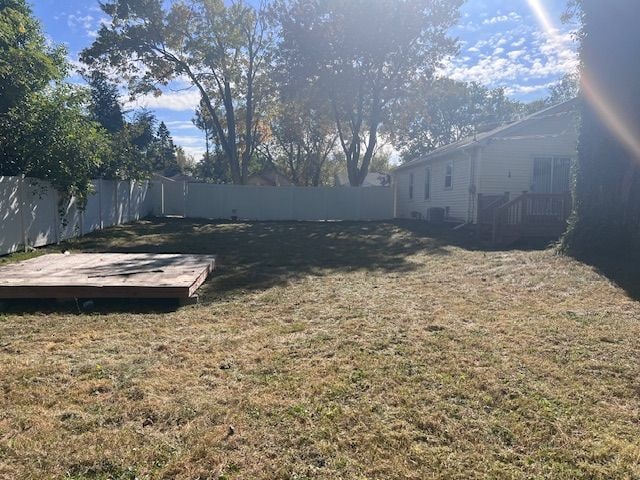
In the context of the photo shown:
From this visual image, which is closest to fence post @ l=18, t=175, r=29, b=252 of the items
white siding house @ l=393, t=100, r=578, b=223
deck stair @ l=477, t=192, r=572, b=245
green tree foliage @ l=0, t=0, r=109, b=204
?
green tree foliage @ l=0, t=0, r=109, b=204

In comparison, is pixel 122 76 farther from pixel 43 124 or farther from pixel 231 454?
pixel 231 454

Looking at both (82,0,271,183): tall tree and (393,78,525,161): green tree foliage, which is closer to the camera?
(82,0,271,183): tall tree

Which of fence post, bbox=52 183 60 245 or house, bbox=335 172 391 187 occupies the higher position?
house, bbox=335 172 391 187

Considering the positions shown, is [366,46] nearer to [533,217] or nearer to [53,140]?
[533,217]

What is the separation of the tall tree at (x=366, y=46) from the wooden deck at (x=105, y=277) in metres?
17.8

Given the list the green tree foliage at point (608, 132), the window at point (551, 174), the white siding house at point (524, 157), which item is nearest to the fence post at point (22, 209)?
the green tree foliage at point (608, 132)

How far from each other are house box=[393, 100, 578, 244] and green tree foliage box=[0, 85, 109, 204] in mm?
10603

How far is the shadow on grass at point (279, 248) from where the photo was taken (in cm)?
754

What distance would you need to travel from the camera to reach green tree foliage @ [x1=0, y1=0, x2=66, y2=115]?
32.2 ft

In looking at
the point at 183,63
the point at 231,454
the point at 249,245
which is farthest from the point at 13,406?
the point at 183,63

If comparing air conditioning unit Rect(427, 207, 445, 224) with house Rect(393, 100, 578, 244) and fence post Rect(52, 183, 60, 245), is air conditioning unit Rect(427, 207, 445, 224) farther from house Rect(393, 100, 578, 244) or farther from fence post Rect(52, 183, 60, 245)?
fence post Rect(52, 183, 60, 245)

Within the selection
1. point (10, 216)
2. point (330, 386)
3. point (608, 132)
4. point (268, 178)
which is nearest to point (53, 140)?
point (10, 216)

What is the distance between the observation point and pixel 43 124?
10.3 m

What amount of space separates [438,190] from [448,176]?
1.07m
